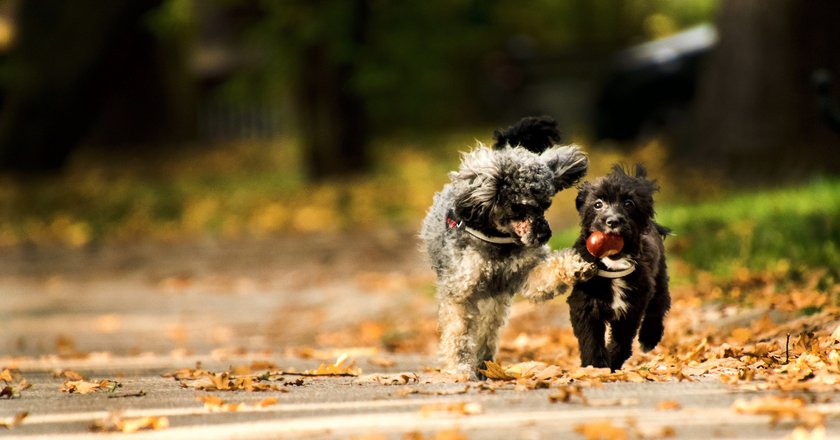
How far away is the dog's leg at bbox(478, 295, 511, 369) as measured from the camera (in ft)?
23.3

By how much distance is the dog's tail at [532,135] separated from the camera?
289 inches

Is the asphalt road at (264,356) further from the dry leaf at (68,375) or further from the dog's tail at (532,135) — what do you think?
the dog's tail at (532,135)

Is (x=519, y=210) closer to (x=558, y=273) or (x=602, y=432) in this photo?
(x=558, y=273)

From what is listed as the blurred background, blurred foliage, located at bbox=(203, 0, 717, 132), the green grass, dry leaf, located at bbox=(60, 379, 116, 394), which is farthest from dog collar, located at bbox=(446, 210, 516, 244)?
blurred foliage, located at bbox=(203, 0, 717, 132)

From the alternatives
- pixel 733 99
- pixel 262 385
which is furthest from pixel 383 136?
pixel 262 385

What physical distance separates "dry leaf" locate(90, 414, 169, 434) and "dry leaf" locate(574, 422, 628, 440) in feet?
5.91

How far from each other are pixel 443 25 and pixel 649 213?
15451mm

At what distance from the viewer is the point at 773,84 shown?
658 inches

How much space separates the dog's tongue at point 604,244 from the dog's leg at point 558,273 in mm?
109

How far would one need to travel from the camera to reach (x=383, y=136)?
1178 inches

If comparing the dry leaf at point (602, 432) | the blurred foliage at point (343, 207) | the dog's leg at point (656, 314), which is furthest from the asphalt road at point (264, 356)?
the blurred foliage at point (343, 207)

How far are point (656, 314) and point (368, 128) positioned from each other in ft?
49.8

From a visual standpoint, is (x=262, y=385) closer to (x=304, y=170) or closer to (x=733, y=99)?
(x=733, y=99)

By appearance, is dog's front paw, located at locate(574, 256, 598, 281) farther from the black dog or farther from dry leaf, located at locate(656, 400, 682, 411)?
dry leaf, located at locate(656, 400, 682, 411)
